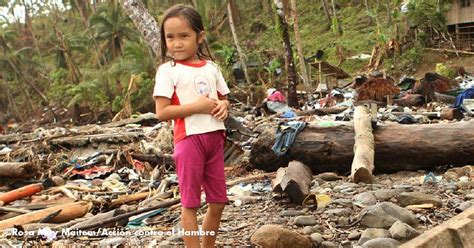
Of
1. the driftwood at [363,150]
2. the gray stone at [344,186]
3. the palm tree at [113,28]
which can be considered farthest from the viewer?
the palm tree at [113,28]

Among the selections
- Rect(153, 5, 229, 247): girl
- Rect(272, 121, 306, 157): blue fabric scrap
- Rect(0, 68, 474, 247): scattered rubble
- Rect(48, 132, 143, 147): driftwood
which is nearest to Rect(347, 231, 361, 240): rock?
Rect(0, 68, 474, 247): scattered rubble

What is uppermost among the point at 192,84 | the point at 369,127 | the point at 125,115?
the point at 192,84

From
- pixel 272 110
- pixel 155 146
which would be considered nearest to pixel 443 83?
pixel 272 110

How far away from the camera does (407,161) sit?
520 cm

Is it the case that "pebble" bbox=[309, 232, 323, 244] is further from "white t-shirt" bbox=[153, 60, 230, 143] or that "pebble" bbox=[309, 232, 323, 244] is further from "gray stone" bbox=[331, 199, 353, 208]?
"white t-shirt" bbox=[153, 60, 230, 143]

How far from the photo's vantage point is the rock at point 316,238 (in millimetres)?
3211

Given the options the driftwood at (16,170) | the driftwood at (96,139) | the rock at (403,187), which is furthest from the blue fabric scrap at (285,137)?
the driftwood at (96,139)

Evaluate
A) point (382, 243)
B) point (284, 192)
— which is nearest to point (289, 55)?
point (284, 192)

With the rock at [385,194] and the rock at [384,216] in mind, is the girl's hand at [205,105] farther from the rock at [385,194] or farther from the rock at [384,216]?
the rock at [385,194]

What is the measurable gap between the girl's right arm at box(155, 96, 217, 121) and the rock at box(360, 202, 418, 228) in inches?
57.9

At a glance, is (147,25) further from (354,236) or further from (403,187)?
(354,236)

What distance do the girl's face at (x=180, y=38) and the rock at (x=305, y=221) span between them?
1.59m

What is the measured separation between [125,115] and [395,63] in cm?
1246

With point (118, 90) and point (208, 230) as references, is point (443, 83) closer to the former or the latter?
point (208, 230)
